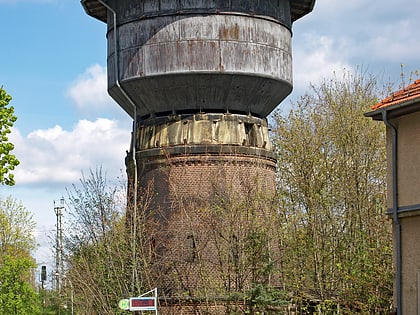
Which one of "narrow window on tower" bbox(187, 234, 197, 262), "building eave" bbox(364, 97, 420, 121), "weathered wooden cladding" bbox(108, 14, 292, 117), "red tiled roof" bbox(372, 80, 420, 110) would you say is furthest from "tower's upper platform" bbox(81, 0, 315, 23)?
"building eave" bbox(364, 97, 420, 121)

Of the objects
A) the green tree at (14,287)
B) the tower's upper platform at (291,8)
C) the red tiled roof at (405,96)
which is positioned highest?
the tower's upper platform at (291,8)

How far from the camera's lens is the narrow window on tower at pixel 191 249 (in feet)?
78.4

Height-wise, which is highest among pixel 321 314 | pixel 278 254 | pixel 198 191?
pixel 198 191

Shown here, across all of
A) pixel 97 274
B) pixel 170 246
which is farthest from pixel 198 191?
pixel 97 274

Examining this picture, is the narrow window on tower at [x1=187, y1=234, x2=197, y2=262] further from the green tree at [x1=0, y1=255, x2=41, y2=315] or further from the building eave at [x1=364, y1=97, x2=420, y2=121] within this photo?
the building eave at [x1=364, y1=97, x2=420, y2=121]

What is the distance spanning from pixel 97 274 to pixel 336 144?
8804 mm

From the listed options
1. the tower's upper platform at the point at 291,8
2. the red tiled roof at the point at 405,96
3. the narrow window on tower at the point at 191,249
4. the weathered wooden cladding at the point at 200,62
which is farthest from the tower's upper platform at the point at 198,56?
the red tiled roof at the point at 405,96

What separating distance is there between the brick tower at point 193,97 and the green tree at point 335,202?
155 cm

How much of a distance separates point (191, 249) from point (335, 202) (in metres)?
4.56

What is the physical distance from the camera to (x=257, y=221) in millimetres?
22641

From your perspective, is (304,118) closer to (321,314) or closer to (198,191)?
(198,191)

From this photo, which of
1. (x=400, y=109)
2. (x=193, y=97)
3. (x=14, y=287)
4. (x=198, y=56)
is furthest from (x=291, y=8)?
(x=14, y=287)

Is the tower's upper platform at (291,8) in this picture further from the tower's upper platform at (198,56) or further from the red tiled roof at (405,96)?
the red tiled roof at (405,96)

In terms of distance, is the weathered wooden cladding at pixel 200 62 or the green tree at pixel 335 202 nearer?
the green tree at pixel 335 202
